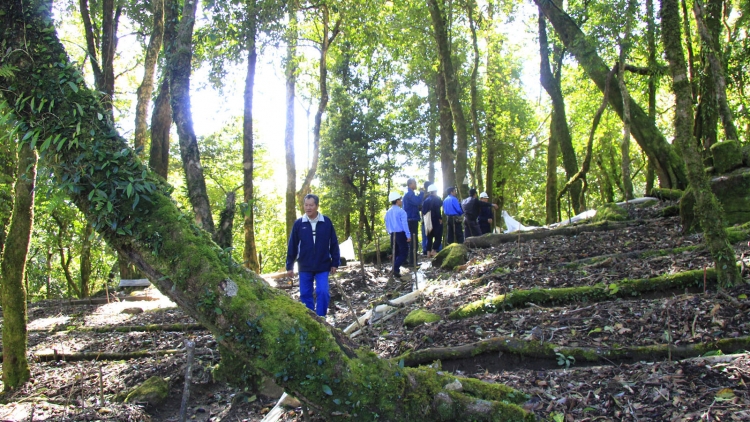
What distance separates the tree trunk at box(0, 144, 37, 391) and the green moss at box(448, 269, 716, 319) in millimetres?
5206

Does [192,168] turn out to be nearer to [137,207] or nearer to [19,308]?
[19,308]

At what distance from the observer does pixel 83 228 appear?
1872 centimetres

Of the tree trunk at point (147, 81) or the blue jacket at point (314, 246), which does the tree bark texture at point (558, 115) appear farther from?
the tree trunk at point (147, 81)

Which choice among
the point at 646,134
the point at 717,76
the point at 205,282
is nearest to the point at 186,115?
the point at 205,282

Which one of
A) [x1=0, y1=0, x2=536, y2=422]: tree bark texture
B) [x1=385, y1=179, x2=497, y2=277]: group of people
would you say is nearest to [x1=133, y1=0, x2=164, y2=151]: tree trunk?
[x1=385, y1=179, x2=497, y2=277]: group of people

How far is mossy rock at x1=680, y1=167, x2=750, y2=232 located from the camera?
8.11 meters

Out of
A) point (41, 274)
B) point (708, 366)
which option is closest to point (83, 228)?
point (41, 274)

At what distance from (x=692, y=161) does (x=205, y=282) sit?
5181 mm

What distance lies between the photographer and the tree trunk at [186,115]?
6.72 metres

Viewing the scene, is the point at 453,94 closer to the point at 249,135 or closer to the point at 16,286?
the point at 249,135

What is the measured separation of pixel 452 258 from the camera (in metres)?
10.4

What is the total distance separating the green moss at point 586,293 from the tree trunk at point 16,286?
5206 millimetres

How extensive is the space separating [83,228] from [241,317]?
1900 cm

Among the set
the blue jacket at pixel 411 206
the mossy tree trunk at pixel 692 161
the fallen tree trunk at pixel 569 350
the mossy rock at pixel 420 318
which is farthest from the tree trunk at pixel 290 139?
the fallen tree trunk at pixel 569 350
